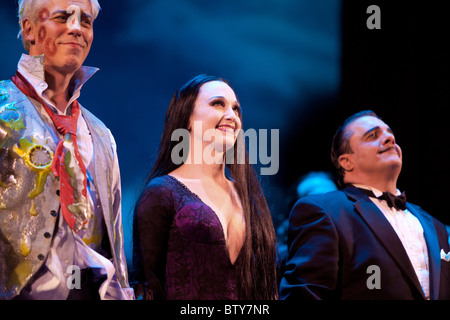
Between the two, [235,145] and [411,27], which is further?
[411,27]

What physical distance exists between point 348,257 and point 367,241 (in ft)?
0.44

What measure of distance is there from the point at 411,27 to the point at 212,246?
230 centimetres

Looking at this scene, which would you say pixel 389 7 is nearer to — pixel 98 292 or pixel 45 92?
pixel 45 92

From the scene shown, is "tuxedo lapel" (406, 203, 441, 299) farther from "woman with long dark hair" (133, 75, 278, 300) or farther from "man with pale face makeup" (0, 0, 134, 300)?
"man with pale face makeup" (0, 0, 134, 300)

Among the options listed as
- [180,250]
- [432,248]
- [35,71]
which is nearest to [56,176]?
[35,71]

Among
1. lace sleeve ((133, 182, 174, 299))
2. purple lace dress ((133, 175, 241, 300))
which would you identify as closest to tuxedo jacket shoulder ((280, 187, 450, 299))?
purple lace dress ((133, 175, 241, 300))

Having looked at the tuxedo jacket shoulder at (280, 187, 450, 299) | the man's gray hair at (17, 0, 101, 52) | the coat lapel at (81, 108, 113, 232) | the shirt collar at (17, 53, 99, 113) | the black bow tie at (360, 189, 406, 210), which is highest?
the man's gray hair at (17, 0, 101, 52)

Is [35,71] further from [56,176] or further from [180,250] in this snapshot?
[180,250]

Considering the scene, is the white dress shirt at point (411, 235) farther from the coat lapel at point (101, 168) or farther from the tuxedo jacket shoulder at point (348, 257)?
the coat lapel at point (101, 168)

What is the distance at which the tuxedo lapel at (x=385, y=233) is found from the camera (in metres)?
2.89

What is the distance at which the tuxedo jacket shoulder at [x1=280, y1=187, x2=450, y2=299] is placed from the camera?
2.81 metres

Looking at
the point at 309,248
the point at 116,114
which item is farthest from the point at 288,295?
the point at 116,114

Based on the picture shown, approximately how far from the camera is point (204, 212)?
2.58m
